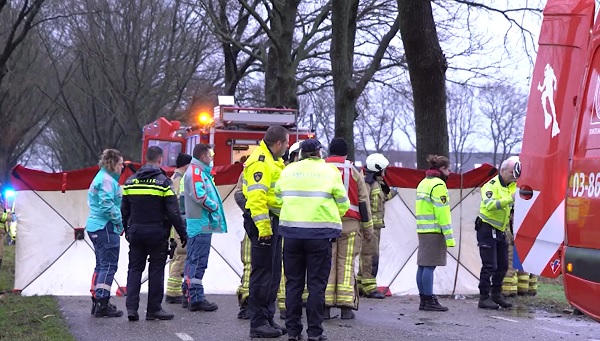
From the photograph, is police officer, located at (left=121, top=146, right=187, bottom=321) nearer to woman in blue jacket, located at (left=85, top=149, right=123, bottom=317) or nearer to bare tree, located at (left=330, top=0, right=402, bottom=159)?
woman in blue jacket, located at (left=85, top=149, right=123, bottom=317)

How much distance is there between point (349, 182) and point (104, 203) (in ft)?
8.92

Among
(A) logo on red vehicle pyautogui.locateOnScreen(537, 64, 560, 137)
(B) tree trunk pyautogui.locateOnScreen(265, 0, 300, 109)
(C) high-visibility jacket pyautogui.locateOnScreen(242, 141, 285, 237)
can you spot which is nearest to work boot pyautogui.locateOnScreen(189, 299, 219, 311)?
(C) high-visibility jacket pyautogui.locateOnScreen(242, 141, 285, 237)

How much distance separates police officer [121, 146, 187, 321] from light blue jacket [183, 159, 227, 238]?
76 cm

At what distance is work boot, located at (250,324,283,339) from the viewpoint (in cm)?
858

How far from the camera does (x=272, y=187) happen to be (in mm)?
8562

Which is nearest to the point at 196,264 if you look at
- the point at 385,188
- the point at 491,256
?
the point at 385,188

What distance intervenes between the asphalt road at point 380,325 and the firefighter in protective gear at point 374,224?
1011 mm

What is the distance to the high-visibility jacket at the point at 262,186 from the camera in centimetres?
829

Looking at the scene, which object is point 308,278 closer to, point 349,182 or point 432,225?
point 349,182

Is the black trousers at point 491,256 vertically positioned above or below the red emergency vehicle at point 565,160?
below

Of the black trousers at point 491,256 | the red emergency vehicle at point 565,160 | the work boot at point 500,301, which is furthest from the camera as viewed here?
the work boot at point 500,301

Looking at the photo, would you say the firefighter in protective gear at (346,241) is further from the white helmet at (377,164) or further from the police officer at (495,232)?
the white helmet at (377,164)

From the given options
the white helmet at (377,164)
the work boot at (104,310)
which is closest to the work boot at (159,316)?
the work boot at (104,310)

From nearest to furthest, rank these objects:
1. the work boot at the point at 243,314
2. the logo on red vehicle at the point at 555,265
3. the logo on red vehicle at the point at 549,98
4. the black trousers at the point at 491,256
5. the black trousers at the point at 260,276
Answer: the logo on red vehicle at the point at 555,265, the logo on red vehicle at the point at 549,98, the black trousers at the point at 260,276, the work boot at the point at 243,314, the black trousers at the point at 491,256
